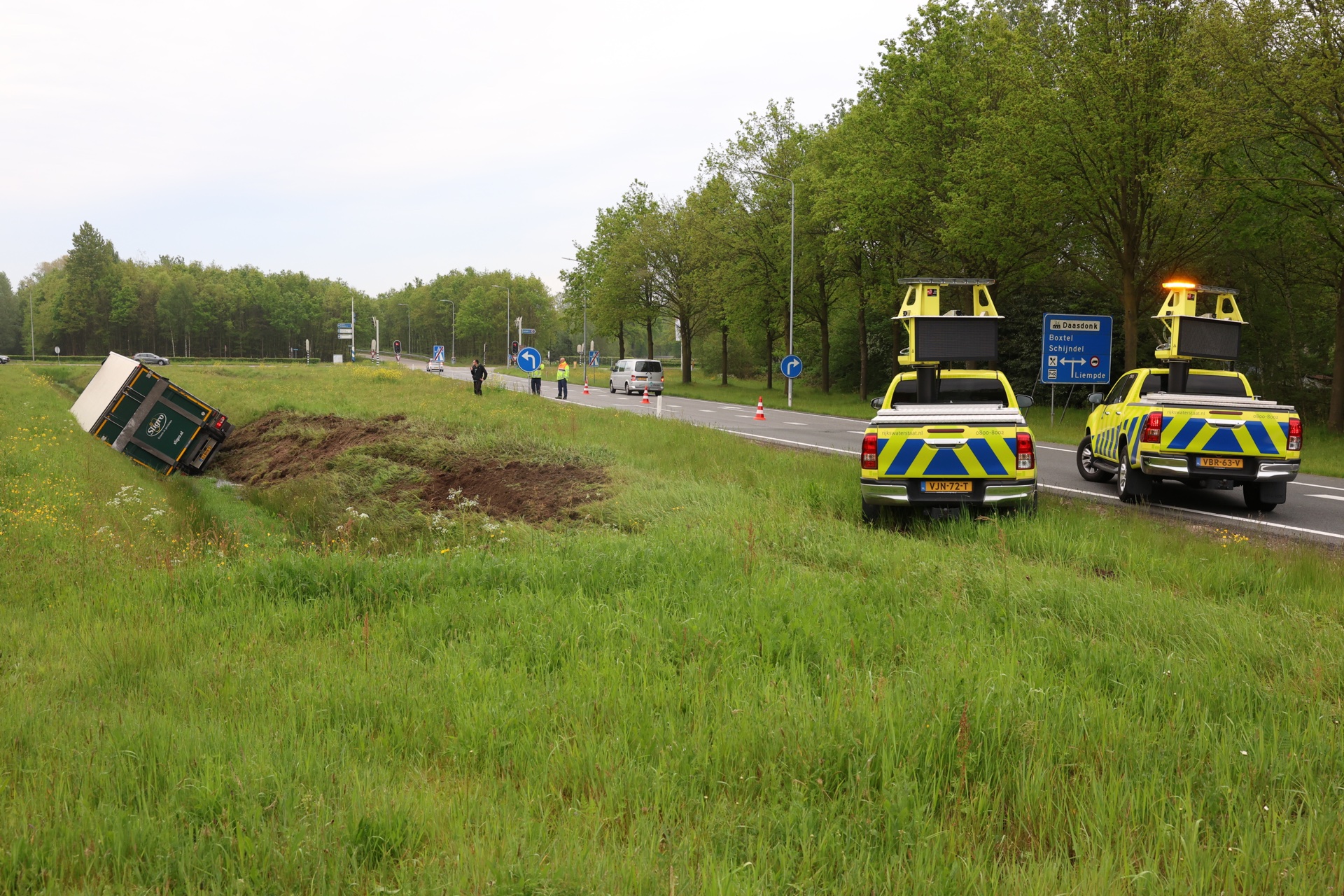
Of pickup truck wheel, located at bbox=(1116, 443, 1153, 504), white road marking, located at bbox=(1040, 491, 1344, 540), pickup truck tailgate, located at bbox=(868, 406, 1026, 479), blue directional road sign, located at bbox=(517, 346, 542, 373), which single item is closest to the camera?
pickup truck tailgate, located at bbox=(868, 406, 1026, 479)

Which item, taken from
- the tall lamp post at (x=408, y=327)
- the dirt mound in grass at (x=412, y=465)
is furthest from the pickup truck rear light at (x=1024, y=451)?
the tall lamp post at (x=408, y=327)

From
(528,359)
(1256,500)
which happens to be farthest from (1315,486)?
(528,359)

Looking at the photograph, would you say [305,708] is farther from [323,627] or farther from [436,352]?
[436,352]

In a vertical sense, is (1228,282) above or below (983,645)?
above

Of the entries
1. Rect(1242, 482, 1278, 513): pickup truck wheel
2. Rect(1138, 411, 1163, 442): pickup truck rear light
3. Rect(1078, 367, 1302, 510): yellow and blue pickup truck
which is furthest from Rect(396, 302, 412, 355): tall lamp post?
Rect(1242, 482, 1278, 513): pickup truck wheel

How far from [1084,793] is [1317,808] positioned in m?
0.82

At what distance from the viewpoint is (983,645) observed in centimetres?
481

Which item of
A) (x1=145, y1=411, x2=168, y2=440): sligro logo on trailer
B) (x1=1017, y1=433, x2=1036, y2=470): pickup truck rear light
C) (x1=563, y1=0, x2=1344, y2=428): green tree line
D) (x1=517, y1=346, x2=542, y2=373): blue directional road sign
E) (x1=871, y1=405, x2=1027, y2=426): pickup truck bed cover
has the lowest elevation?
(x1=145, y1=411, x2=168, y2=440): sligro logo on trailer

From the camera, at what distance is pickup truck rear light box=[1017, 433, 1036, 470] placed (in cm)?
880

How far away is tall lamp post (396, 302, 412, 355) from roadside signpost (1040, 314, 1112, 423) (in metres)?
120

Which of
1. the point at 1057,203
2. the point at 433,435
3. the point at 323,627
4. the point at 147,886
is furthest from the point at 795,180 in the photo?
the point at 147,886

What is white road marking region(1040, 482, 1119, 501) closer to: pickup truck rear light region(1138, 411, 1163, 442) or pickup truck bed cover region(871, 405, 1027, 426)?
pickup truck rear light region(1138, 411, 1163, 442)

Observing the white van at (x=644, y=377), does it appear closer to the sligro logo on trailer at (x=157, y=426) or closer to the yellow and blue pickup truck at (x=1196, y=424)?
the sligro logo on trailer at (x=157, y=426)

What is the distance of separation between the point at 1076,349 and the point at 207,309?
120479 mm
